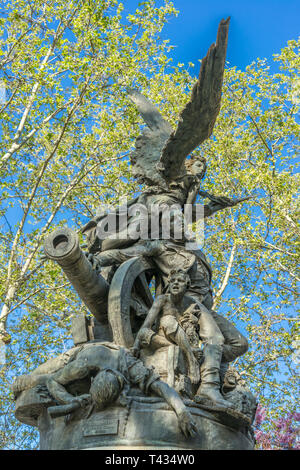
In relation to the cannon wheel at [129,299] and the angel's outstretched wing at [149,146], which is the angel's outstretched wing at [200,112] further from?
the cannon wheel at [129,299]

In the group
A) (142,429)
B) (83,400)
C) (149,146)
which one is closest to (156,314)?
(83,400)

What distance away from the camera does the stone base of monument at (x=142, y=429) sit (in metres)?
4.71

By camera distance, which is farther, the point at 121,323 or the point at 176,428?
the point at 121,323

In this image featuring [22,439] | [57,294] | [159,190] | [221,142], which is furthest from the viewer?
[221,142]

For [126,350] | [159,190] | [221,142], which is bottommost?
[126,350]

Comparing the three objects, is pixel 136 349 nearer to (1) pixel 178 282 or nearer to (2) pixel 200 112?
(1) pixel 178 282

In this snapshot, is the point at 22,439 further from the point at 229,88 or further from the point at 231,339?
the point at 229,88

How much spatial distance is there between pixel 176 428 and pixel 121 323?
133 cm

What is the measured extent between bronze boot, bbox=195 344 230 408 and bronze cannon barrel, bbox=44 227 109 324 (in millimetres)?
1226

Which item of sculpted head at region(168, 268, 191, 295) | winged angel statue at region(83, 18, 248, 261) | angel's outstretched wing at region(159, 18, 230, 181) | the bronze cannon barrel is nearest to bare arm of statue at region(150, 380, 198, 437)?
sculpted head at region(168, 268, 191, 295)

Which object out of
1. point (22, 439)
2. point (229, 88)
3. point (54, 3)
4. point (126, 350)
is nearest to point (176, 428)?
point (126, 350)

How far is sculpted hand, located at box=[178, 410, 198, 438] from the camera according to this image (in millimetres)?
4723

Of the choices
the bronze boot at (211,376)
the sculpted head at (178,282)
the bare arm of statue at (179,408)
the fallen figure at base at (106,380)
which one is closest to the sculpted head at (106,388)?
the fallen figure at base at (106,380)

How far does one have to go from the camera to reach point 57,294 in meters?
13.2
